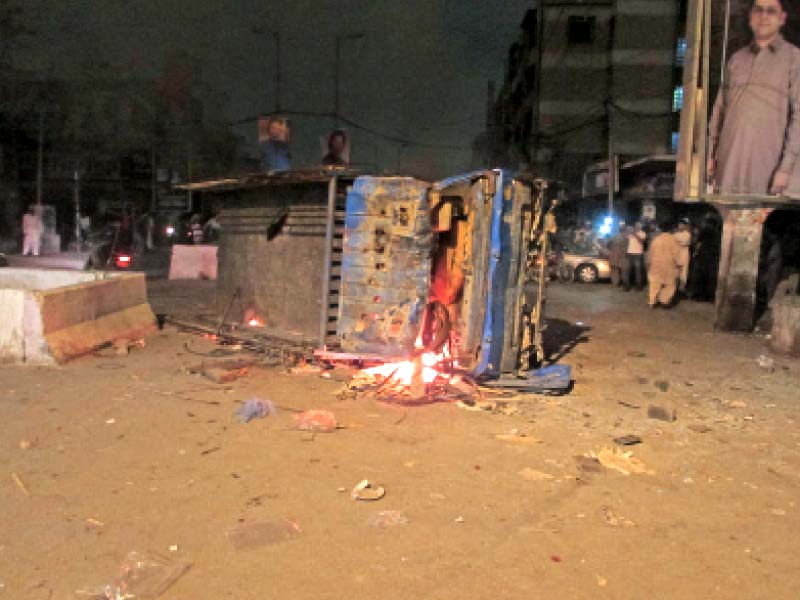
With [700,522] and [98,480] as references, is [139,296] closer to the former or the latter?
[98,480]

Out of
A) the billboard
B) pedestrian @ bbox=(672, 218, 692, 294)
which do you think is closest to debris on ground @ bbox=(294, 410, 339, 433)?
the billboard

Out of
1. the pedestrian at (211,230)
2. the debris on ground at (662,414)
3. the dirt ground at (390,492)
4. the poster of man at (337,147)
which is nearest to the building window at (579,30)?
the poster of man at (337,147)

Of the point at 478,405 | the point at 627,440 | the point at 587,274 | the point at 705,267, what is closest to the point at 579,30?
the point at 587,274

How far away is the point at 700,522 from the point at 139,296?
823cm

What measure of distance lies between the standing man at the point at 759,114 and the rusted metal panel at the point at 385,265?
7335 millimetres

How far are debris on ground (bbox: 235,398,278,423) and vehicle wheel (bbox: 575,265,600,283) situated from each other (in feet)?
58.3

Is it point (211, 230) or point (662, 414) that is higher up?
point (211, 230)

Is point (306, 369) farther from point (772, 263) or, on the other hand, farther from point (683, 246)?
point (772, 263)

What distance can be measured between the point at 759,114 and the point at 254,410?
428 inches

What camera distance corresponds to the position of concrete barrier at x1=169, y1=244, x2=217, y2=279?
59.9 feet

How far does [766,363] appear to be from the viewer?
28.7 ft

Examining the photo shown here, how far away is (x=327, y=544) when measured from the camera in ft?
11.3

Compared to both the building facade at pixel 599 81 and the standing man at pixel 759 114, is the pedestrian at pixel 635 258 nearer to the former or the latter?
the standing man at pixel 759 114

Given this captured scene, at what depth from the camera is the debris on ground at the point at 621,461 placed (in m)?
4.74
